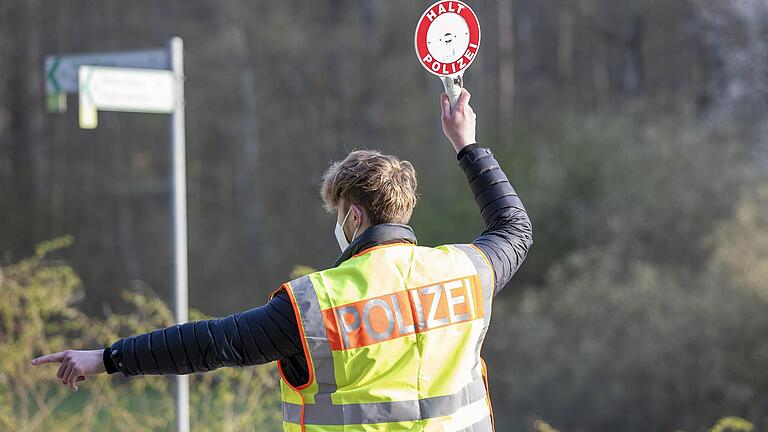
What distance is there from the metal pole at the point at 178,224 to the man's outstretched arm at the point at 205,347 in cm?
250

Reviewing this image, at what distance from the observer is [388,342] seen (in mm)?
2574

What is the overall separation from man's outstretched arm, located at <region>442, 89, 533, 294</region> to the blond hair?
0.92ft

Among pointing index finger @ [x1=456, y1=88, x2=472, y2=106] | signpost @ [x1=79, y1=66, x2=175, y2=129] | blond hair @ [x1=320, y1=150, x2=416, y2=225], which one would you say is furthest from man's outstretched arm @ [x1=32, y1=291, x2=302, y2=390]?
signpost @ [x1=79, y1=66, x2=175, y2=129]

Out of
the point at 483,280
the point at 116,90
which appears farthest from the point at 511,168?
the point at 483,280

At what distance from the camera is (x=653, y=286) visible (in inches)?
565

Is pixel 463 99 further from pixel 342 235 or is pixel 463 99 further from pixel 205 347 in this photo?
pixel 205 347

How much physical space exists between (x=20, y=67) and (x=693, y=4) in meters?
16.0

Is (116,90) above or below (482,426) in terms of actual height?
above

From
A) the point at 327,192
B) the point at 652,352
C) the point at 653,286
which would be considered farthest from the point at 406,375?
the point at 653,286

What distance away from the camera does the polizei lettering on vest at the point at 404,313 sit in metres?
2.54

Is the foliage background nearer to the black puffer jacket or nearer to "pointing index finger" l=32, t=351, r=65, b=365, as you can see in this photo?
the black puffer jacket

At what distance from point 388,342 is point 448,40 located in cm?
101

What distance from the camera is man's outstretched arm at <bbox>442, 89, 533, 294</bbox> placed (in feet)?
9.49

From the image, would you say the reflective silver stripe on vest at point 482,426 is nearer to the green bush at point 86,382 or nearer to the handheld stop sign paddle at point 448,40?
the handheld stop sign paddle at point 448,40
